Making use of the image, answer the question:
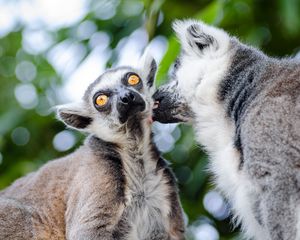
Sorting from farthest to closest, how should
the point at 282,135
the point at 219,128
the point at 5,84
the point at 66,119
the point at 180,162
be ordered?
the point at 5,84, the point at 180,162, the point at 66,119, the point at 219,128, the point at 282,135

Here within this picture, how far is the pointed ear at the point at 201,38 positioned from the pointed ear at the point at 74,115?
3.80 feet

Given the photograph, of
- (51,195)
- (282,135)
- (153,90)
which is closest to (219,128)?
(282,135)

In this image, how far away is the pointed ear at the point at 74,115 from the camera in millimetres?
5609

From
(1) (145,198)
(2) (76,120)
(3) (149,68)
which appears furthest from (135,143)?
(3) (149,68)

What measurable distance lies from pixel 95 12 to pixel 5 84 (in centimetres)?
196

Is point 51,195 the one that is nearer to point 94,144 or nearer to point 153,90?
point 94,144

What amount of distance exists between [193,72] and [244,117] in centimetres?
81

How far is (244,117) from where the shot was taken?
14.0 ft

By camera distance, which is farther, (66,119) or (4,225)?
(66,119)

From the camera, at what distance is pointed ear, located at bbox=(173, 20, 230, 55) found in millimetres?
4879

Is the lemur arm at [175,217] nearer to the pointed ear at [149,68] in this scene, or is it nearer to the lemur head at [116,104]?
the lemur head at [116,104]

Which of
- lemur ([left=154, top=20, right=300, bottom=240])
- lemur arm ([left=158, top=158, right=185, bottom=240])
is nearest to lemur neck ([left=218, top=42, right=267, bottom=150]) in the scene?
lemur ([left=154, top=20, right=300, bottom=240])

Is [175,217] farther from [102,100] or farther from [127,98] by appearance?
[102,100]

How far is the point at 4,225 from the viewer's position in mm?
4945
